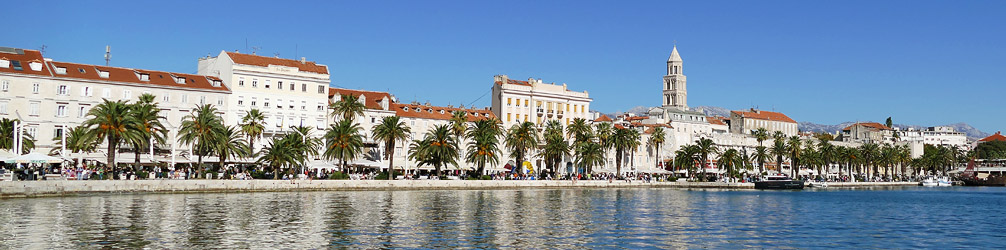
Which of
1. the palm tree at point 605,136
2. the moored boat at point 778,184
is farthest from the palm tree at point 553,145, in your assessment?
the moored boat at point 778,184

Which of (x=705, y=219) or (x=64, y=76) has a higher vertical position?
(x=64, y=76)

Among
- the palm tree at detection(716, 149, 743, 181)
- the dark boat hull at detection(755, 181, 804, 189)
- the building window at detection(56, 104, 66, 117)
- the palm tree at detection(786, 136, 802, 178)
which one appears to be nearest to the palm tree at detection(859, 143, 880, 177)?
the palm tree at detection(786, 136, 802, 178)

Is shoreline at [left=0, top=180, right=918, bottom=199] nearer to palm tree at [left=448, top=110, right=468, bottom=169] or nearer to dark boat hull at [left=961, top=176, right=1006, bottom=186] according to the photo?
palm tree at [left=448, top=110, right=468, bottom=169]

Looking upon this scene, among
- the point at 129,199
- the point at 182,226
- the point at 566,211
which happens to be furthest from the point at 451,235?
the point at 129,199

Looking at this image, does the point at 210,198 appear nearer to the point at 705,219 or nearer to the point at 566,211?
the point at 566,211

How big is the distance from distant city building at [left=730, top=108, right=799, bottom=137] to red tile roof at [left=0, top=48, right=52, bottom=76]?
5276 inches

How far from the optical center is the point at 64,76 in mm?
80188

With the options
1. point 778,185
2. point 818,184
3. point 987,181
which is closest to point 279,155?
point 778,185

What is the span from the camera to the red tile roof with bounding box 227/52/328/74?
92688 mm

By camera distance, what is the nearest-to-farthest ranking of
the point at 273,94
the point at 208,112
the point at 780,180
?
1. the point at 208,112
2. the point at 273,94
3. the point at 780,180

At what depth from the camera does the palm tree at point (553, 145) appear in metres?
101

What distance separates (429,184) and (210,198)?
26.6 m

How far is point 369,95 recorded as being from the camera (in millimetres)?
104125

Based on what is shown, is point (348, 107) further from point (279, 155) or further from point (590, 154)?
point (590, 154)
